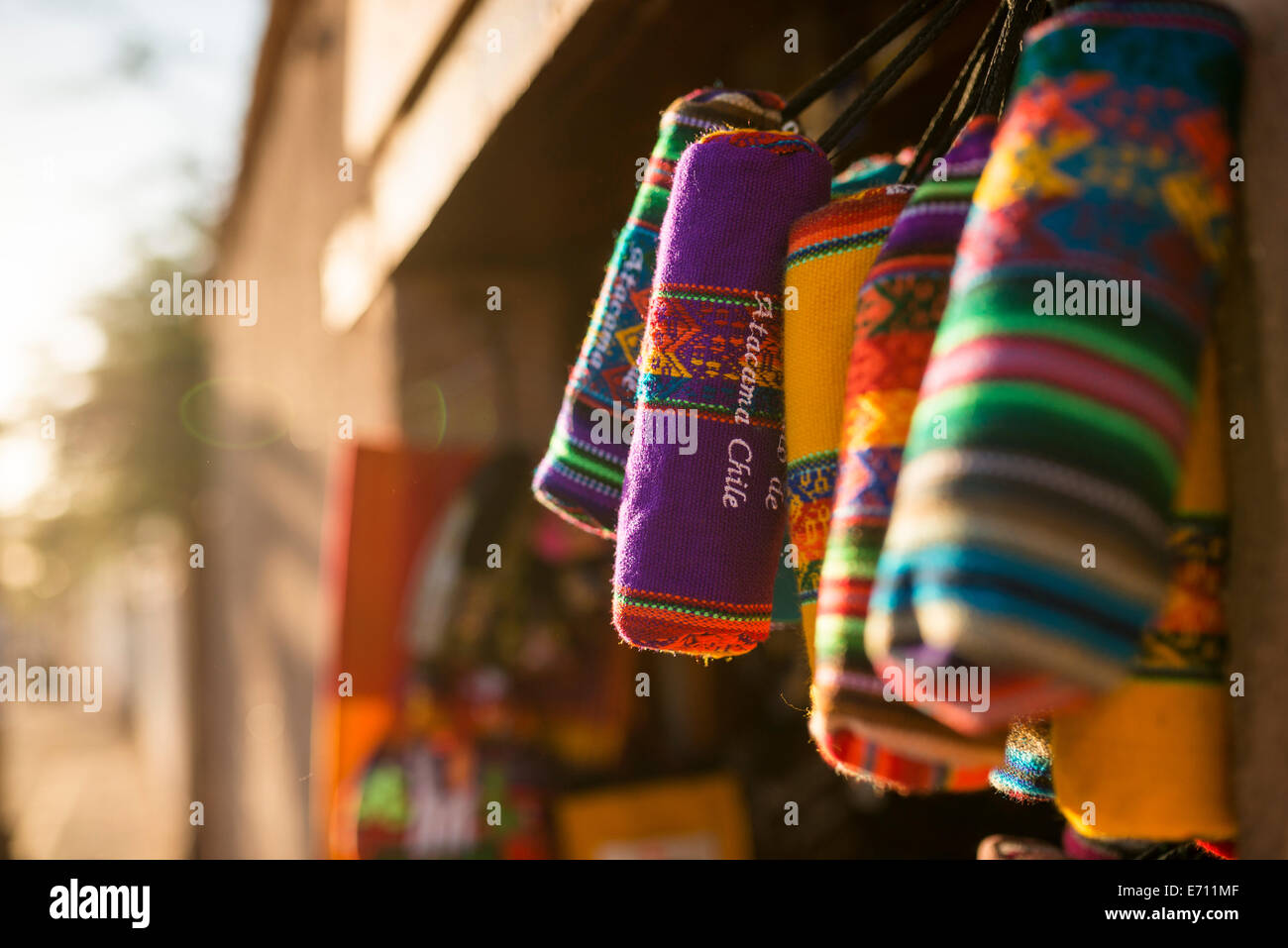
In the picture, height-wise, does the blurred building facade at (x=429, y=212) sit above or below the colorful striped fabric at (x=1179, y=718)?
above

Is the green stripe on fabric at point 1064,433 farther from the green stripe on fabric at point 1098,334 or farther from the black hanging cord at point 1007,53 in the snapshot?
the black hanging cord at point 1007,53

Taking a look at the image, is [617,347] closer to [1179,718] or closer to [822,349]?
[822,349]

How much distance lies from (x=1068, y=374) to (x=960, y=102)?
348 mm

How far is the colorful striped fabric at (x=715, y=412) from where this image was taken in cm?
69

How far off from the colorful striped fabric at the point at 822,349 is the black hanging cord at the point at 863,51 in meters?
0.19

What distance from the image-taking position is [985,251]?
51 cm

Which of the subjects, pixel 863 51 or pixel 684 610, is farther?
pixel 863 51

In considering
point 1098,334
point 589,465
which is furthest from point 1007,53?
point 589,465

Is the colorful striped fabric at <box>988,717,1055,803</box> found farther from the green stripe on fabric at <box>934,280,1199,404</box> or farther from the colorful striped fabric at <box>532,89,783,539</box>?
the colorful striped fabric at <box>532,89,783,539</box>

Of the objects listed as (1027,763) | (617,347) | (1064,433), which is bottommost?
(1027,763)

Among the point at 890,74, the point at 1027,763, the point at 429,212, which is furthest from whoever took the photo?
the point at 429,212

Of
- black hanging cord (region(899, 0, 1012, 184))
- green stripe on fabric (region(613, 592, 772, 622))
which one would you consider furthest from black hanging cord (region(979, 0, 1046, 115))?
green stripe on fabric (region(613, 592, 772, 622))

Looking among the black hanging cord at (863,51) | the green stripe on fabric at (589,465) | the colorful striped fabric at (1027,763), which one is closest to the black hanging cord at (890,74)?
the black hanging cord at (863,51)

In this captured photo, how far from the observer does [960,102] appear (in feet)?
2.41
